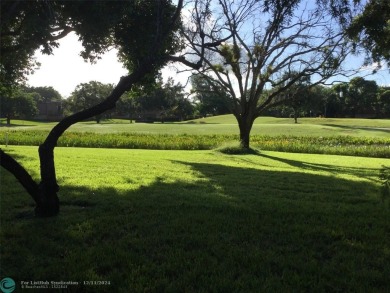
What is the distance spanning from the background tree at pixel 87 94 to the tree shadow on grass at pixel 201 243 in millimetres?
79896

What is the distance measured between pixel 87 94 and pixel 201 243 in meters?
86.2

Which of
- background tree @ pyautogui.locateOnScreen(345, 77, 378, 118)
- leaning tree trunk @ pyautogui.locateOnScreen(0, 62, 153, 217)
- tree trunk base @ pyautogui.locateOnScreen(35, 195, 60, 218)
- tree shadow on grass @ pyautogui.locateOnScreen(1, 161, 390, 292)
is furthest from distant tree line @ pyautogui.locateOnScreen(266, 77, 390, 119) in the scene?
tree trunk base @ pyautogui.locateOnScreen(35, 195, 60, 218)

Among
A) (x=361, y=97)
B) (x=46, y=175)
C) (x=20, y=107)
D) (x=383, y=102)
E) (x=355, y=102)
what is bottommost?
(x=46, y=175)

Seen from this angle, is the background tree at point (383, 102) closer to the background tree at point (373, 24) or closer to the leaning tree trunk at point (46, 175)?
the background tree at point (373, 24)

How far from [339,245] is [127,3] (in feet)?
25.8

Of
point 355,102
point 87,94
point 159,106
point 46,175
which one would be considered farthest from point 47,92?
point 46,175

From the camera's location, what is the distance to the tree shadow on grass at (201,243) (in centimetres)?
393

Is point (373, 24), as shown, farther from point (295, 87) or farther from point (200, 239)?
point (295, 87)

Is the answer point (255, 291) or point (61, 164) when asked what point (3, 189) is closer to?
point (61, 164)

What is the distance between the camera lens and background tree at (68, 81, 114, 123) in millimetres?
84125

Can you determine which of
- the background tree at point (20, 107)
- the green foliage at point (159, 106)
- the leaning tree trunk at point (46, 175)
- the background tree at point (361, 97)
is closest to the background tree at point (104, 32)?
the leaning tree trunk at point (46, 175)

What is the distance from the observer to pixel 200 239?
16.4 ft

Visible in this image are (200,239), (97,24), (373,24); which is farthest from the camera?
(97,24)

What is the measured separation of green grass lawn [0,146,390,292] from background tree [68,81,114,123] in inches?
3103
